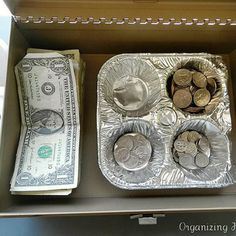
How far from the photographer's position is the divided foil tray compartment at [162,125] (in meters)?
0.66

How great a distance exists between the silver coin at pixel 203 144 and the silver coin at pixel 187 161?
41 millimetres

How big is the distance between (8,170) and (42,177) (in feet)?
0.27

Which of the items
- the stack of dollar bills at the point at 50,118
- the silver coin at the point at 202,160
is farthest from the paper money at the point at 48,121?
the silver coin at the point at 202,160

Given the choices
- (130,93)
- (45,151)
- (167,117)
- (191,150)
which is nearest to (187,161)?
(191,150)

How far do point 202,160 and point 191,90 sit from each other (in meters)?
0.20

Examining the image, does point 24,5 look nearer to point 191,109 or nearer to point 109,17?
point 109,17

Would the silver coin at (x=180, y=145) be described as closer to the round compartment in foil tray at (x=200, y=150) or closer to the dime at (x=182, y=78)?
the round compartment in foil tray at (x=200, y=150)

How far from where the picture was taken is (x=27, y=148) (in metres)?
0.68

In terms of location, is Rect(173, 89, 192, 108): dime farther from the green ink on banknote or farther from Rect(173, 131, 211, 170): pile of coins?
the green ink on banknote

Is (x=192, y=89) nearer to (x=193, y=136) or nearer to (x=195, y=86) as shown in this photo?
(x=195, y=86)

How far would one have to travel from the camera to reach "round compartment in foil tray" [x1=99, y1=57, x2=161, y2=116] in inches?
28.7

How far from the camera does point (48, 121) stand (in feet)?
2.37

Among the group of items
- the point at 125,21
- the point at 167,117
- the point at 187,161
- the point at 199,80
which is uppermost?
the point at 125,21

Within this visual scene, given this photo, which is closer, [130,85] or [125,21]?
[125,21]
